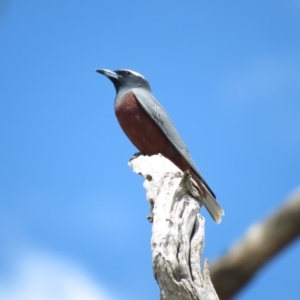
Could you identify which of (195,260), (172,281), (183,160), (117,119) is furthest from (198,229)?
(117,119)

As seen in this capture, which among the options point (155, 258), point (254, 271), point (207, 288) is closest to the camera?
point (254, 271)

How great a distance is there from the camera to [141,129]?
309 inches

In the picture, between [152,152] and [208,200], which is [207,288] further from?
[152,152]

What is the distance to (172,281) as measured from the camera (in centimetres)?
333

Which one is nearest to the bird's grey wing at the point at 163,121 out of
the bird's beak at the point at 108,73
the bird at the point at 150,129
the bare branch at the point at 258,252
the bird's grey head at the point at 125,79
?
the bird at the point at 150,129

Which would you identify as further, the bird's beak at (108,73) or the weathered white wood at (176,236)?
the bird's beak at (108,73)

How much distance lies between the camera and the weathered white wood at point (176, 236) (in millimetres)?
3314

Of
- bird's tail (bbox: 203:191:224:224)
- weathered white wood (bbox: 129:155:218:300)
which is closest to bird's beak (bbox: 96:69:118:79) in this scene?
bird's tail (bbox: 203:191:224:224)

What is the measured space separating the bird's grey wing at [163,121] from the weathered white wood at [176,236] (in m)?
2.48

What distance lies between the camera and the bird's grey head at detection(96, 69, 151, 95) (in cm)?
906

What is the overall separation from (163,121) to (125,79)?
1.62 m

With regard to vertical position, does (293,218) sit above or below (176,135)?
below

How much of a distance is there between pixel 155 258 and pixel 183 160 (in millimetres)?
4151

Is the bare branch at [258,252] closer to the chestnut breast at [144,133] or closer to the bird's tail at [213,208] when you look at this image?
the bird's tail at [213,208]
